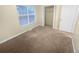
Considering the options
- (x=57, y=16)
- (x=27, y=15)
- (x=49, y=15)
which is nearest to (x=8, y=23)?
(x=27, y=15)

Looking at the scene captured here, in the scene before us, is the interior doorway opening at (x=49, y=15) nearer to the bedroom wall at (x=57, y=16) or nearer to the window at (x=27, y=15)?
the bedroom wall at (x=57, y=16)

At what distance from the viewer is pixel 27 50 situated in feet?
7.29

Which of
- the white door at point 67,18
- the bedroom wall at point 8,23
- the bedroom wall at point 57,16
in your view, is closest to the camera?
the bedroom wall at point 8,23

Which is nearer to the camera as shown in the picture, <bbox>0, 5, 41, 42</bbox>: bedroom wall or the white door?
<bbox>0, 5, 41, 42</bbox>: bedroom wall

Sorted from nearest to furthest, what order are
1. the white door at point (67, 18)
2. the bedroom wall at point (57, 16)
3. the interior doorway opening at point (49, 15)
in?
the white door at point (67, 18)
the bedroom wall at point (57, 16)
the interior doorway opening at point (49, 15)

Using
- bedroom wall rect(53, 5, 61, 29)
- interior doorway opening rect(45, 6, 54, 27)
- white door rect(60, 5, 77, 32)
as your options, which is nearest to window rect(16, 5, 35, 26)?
interior doorway opening rect(45, 6, 54, 27)

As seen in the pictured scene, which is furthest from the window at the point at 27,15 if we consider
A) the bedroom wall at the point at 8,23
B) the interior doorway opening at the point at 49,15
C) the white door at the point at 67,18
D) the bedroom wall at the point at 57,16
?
the white door at the point at 67,18

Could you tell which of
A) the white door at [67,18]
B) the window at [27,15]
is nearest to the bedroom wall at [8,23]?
the window at [27,15]

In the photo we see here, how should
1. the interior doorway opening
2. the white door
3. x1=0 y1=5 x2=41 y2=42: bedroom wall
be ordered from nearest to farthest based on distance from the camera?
1. x1=0 y1=5 x2=41 y2=42: bedroom wall
2. the white door
3. the interior doorway opening

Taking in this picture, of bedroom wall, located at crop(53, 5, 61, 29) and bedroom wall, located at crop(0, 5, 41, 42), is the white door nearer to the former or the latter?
bedroom wall, located at crop(53, 5, 61, 29)

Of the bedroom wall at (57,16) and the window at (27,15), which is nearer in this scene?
the window at (27,15)

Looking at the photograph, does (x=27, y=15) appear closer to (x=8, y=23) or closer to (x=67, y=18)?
(x=8, y=23)

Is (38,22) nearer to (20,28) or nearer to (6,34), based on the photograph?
(20,28)
